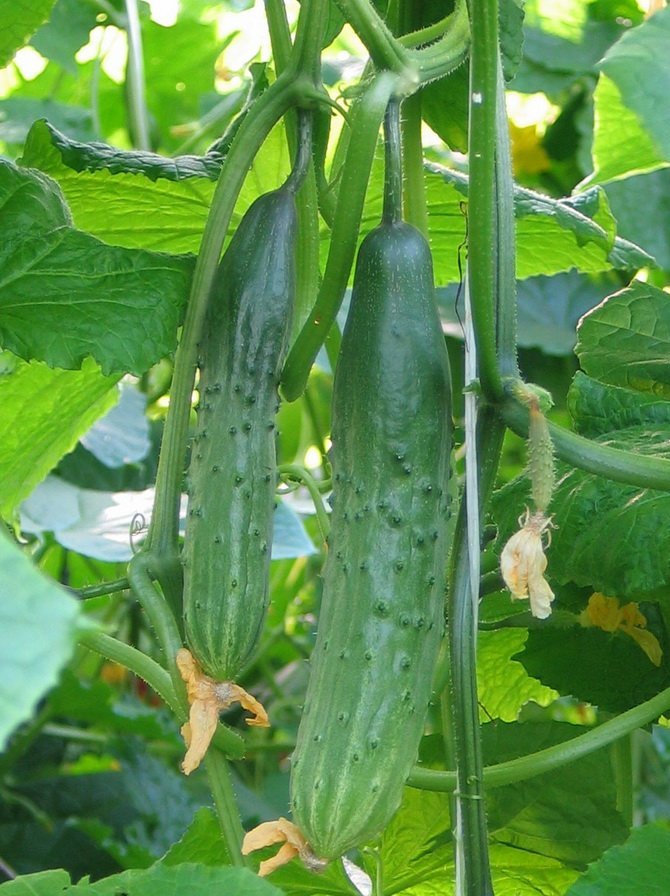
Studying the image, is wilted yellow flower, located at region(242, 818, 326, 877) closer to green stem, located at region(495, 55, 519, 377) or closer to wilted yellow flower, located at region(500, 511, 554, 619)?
wilted yellow flower, located at region(500, 511, 554, 619)

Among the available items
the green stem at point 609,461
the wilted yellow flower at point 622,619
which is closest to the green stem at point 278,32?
the green stem at point 609,461

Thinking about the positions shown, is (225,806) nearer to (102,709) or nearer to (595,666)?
(595,666)

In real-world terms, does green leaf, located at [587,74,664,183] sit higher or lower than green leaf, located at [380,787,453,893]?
higher

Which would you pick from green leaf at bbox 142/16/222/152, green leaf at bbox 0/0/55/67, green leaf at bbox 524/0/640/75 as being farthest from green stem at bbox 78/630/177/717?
green leaf at bbox 142/16/222/152

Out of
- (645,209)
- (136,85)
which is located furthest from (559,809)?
(136,85)

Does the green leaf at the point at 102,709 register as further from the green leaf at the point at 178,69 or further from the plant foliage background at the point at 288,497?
the green leaf at the point at 178,69

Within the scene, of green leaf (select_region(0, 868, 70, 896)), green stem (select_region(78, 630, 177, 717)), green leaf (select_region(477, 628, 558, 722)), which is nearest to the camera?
green leaf (select_region(0, 868, 70, 896))
